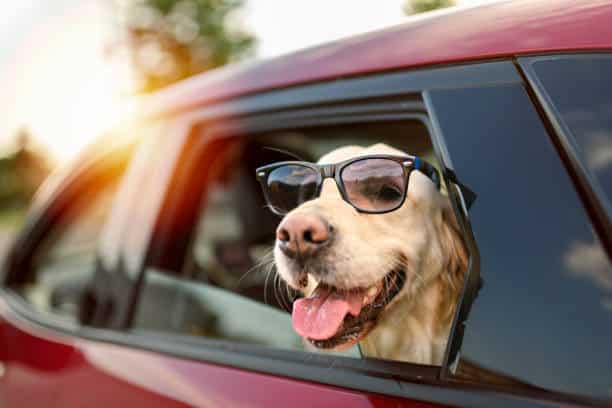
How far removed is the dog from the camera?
1.54 metres

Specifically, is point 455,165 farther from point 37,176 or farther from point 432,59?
point 37,176

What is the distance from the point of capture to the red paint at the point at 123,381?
139 centimetres

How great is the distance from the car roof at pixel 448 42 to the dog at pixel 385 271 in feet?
0.85

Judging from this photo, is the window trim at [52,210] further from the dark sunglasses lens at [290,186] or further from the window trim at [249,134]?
the dark sunglasses lens at [290,186]

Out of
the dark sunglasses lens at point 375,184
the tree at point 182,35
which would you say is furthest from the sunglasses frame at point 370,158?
the tree at point 182,35

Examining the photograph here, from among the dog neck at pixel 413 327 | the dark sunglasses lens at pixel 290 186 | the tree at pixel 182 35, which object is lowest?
the dog neck at pixel 413 327

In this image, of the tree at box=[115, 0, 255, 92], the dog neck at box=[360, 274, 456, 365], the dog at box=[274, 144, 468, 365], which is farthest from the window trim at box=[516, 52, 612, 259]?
the tree at box=[115, 0, 255, 92]

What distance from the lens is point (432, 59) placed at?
4.66 ft

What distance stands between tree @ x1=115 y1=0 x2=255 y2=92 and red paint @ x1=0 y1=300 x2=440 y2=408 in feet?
87.0

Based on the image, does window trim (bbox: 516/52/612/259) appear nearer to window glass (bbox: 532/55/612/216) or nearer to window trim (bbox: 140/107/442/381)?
window glass (bbox: 532/55/612/216)

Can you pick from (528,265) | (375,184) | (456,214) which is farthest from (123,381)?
(528,265)

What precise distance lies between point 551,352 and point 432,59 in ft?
2.12

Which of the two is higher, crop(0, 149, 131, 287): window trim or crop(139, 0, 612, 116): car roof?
crop(0, 149, 131, 287): window trim

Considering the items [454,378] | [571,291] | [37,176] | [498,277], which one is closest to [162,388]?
[454,378]
